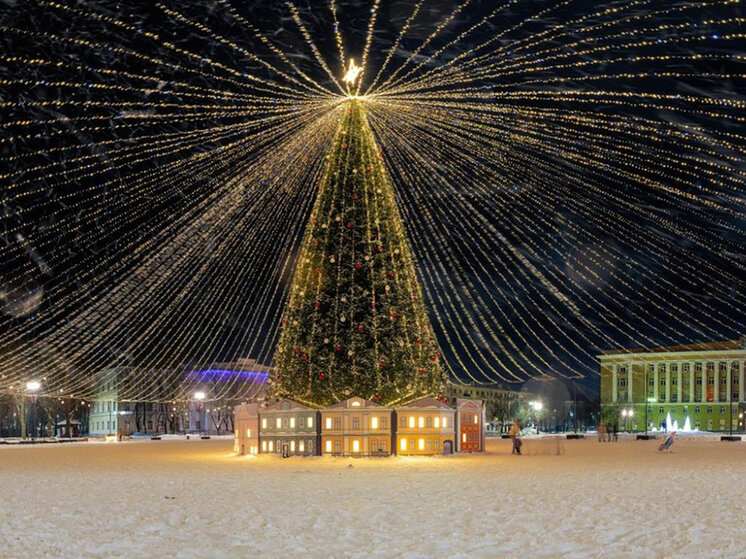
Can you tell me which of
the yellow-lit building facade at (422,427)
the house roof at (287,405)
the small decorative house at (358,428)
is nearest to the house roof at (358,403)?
the small decorative house at (358,428)

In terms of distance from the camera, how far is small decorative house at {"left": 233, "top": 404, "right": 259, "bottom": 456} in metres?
36.3

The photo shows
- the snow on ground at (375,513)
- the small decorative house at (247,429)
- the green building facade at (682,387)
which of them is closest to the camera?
the snow on ground at (375,513)

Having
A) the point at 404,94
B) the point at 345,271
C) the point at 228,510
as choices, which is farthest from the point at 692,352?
the point at 228,510

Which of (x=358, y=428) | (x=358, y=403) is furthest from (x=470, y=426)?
(x=358, y=403)

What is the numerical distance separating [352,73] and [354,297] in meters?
10.6

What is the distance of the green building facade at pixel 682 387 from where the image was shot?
387 ft

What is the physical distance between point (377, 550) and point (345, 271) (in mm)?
22799

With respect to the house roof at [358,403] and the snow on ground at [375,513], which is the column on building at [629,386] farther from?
the snow on ground at [375,513]

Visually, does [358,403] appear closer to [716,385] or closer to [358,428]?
[358,428]

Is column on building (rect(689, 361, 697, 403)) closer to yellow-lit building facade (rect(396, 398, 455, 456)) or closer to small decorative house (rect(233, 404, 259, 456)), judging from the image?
yellow-lit building facade (rect(396, 398, 455, 456))

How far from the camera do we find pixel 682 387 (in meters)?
122

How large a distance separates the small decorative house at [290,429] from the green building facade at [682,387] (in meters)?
89.3

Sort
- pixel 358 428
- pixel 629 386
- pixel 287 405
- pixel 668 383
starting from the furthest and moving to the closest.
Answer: pixel 629 386 < pixel 668 383 < pixel 287 405 < pixel 358 428

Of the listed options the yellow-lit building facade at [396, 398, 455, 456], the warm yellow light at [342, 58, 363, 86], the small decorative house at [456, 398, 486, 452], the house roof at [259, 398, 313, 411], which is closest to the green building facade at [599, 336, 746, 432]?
the small decorative house at [456, 398, 486, 452]
